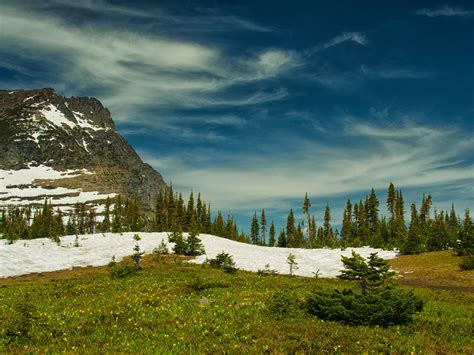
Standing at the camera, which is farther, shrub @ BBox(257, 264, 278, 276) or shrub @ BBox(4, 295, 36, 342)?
shrub @ BBox(257, 264, 278, 276)

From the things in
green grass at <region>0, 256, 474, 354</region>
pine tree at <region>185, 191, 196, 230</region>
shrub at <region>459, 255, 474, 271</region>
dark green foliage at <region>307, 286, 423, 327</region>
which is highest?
pine tree at <region>185, 191, 196, 230</region>

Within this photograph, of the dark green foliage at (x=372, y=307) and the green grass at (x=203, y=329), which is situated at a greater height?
the dark green foliage at (x=372, y=307)

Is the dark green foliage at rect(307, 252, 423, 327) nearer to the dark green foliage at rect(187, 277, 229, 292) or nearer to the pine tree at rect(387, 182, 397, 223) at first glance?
the dark green foliage at rect(187, 277, 229, 292)

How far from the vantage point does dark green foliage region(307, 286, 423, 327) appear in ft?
47.9

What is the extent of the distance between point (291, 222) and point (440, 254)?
2893 inches

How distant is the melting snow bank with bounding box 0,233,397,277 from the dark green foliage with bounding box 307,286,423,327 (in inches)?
1531

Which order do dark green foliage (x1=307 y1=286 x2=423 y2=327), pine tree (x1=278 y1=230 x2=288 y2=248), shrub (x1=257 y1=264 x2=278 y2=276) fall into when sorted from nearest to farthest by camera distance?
dark green foliage (x1=307 y1=286 x2=423 y2=327), shrub (x1=257 y1=264 x2=278 y2=276), pine tree (x1=278 y1=230 x2=288 y2=248)

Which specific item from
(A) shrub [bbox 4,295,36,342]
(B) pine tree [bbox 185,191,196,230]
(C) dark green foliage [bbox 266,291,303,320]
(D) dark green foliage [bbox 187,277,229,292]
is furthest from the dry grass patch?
(B) pine tree [bbox 185,191,196,230]

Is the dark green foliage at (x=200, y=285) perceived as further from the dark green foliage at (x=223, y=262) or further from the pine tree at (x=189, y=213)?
the pine tree at (x=189, y=213)

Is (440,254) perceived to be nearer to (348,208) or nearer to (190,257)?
(190,257)

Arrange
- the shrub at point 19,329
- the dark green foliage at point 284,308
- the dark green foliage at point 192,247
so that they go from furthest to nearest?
1. the dark green foliage at point 192,247
2. the dark green foliage at point 284,308
3. the shrub at point 19,329

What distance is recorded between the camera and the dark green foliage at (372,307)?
1459 centimetres

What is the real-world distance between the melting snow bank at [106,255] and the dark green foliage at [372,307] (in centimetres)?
3888

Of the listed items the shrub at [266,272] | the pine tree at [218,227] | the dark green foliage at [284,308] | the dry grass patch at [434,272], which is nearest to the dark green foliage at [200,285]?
the dark green foliage at [284,308]
